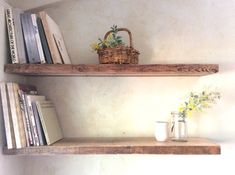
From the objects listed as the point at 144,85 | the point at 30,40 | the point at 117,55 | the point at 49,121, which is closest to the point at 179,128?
the point at 144,85

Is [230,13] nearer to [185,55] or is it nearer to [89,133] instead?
[185,55]

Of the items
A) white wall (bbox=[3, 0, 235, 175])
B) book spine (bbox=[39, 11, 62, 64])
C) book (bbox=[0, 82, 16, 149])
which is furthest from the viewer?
white wall (bbox=[3, 0, 235, 175])

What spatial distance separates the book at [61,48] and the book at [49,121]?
0.26m

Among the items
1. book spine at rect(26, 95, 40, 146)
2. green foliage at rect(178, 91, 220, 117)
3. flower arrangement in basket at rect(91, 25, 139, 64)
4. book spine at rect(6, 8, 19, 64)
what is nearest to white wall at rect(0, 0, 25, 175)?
book spine at rect(6, 8, 19, 64)

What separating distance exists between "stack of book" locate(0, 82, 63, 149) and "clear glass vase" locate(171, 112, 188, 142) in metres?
0.64

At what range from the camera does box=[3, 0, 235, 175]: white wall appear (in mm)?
1500

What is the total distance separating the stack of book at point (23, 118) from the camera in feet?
3.99

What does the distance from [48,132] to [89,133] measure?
0.97 feet

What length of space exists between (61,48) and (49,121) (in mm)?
399

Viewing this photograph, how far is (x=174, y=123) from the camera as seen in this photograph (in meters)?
1.44

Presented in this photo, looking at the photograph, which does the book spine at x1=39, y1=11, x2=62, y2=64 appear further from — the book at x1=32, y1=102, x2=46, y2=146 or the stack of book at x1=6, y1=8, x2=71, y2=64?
the book at x1=32, y1=102, x2=46, y2=146

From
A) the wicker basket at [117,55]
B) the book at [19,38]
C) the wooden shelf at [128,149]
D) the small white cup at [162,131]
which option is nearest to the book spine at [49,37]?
the book at [19,38]

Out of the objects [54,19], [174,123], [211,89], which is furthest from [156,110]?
[54,19]

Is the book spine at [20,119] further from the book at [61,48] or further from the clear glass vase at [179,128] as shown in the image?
the clear glass vase at [179,128]
